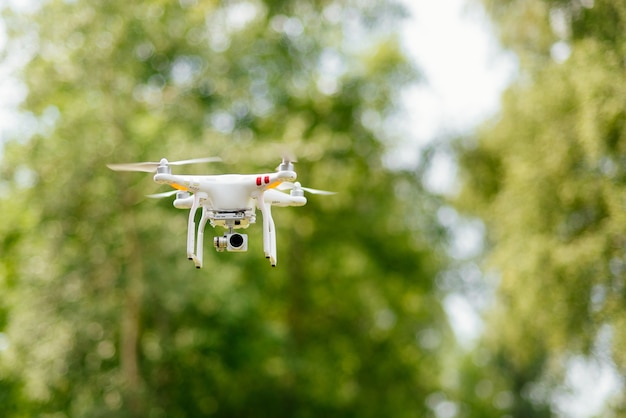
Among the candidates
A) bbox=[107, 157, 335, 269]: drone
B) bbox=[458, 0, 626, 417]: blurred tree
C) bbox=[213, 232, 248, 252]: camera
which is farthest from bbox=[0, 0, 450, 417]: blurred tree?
bbox=[213, 232, 248, 252]: camera

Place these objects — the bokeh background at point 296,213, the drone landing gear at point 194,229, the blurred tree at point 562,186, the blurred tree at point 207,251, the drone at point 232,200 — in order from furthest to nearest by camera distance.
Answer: the blurred tree at point 207,251 → the bokeh background at point 296,213 → the blurred tree at point 562,186 → the drone at point 232,200 → the drone landing gear at point 194,229

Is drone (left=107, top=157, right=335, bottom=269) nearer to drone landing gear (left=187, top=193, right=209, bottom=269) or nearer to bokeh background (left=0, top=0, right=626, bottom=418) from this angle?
drone landing gear (left=187, top=193, right=209, bottom=269)

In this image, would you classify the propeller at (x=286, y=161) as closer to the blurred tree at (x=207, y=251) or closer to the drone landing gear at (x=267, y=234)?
the drone landing gear at (x=267, y=234)

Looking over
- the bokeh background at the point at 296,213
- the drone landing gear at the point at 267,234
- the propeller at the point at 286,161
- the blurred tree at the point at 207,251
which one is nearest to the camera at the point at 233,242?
the drone landing gear at the point at 267,234

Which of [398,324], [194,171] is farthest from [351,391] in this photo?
[194,171]

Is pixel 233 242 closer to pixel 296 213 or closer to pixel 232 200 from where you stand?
pixel 232 200

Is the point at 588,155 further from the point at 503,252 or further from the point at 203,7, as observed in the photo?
the point at 203,7
